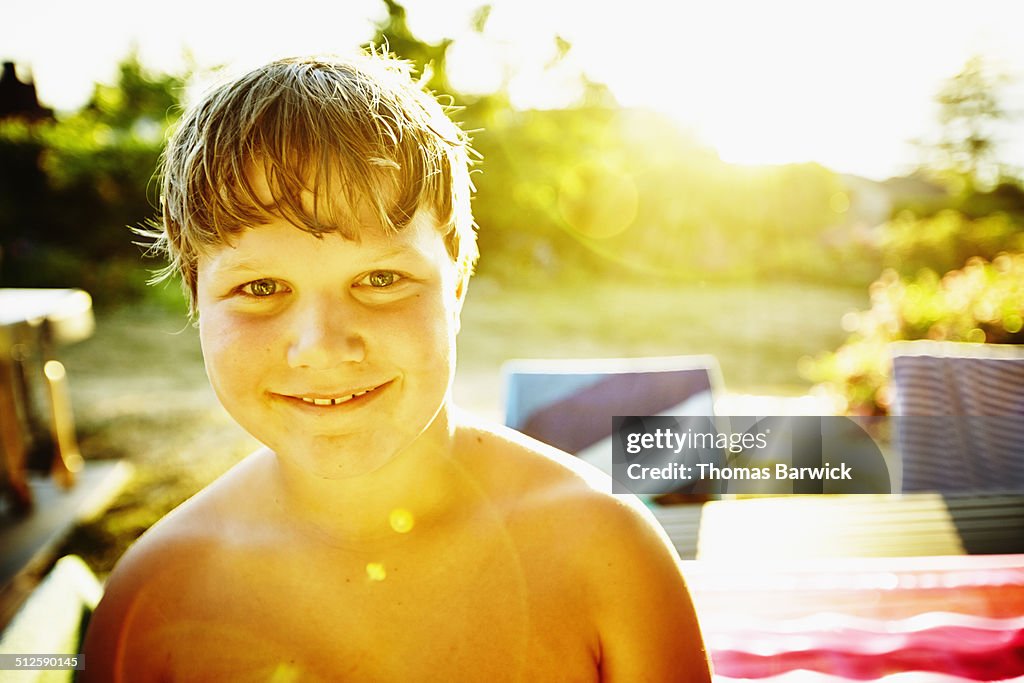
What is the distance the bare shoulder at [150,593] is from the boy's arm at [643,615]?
0.76 m

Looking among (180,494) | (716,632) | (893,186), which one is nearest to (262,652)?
(716,632)

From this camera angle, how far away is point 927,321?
16.7ft

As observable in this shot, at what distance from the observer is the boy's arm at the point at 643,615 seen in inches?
46.0

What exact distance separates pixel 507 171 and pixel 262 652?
1399 cm

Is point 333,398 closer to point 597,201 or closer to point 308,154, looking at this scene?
point 308,154

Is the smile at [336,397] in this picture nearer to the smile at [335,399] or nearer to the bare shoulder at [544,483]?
the smile at [335,399]

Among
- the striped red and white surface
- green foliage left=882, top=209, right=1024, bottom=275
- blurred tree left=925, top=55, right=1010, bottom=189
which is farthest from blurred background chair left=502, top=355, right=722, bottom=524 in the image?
blurred tree left=925, top=55, right=1010, bottom=189

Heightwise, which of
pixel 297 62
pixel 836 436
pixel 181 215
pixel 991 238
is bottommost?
→ pixel 836 436

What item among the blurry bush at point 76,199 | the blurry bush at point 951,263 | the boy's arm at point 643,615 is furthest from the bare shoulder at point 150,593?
the blurry bush at point 76,199

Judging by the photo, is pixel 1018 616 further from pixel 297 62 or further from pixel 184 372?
pixel 184 372

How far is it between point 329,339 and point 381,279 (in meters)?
0.14

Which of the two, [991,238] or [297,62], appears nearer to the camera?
[297,62]

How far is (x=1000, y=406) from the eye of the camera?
2.70 meters

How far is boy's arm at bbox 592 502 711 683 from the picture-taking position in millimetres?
1168
